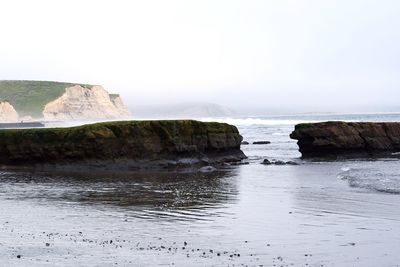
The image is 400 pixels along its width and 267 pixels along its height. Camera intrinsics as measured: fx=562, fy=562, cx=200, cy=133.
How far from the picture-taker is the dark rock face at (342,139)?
44.4m

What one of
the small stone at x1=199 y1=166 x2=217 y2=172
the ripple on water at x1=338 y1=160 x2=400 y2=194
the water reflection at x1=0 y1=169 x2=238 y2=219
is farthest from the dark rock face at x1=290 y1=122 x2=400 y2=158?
the water reflection at x1=0 y1=169 x2=238 y2=219

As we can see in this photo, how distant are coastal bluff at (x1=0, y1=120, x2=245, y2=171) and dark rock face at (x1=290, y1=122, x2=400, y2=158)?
510 inches

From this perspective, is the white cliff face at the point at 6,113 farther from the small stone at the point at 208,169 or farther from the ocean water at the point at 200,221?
the ocean water at the point at 200,221

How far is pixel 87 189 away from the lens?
23656 mm

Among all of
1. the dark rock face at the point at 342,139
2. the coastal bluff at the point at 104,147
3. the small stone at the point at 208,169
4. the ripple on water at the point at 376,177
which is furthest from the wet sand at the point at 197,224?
the dark rock face at the point at 342,139

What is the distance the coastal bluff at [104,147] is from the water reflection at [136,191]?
276cm

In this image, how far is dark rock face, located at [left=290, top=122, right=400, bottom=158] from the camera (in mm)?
44438

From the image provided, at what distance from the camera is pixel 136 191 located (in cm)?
2278

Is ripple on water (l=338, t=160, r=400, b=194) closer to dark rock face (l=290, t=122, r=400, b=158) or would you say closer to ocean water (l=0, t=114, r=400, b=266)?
ocean water (l=0, t=114, r=400, b=266)

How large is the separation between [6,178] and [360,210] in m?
18.6

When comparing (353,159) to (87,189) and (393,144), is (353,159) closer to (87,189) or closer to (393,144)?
(393,144)

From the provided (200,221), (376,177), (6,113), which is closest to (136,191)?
(200,221)

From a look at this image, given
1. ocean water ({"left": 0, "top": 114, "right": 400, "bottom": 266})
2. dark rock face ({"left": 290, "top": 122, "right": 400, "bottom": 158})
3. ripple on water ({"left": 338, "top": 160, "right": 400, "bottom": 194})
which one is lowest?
ripple on water ({"left": 338, "top": 160, "right": 400, "bottom": 194})

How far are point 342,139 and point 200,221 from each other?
3111cm
